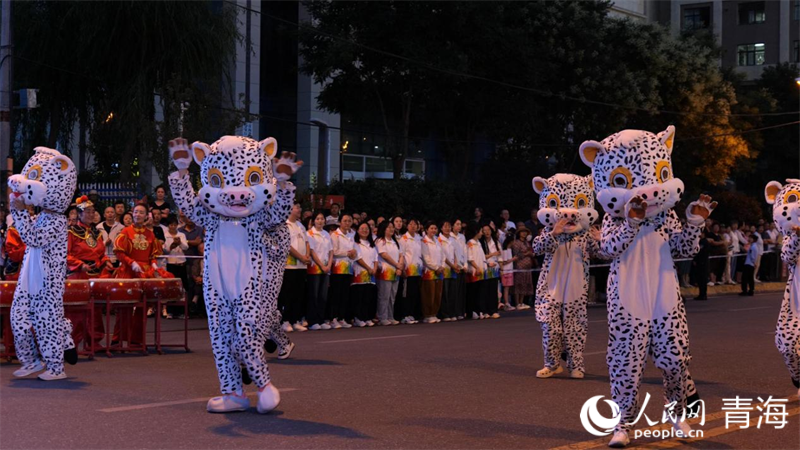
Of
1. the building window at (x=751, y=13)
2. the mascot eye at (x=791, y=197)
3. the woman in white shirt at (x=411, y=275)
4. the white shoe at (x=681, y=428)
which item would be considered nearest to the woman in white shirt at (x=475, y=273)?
the woman in white shirt at (x=411, y=275)

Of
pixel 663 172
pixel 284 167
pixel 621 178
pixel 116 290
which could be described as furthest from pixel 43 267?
Result: pixel 663 172

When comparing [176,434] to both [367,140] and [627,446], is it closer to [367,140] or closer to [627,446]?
[627,446]

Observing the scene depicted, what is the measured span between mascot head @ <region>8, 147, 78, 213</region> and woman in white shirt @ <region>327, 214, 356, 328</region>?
24.3ft

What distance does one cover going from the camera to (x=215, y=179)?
33.1 feet

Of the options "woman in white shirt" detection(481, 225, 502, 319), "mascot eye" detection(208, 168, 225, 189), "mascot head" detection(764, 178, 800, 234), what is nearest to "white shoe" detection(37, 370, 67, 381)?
"mascot eye" detection(208, 168, 225, 189)

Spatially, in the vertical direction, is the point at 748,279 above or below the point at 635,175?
below

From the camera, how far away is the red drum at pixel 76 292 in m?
13.9

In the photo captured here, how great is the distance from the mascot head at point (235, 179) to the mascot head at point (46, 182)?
276cm

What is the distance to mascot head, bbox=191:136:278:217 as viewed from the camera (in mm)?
9961

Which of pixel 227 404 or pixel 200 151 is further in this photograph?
pixel 200 151

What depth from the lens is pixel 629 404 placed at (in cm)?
879

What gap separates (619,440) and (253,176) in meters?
3.88

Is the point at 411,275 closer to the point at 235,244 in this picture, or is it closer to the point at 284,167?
the point at 284,167

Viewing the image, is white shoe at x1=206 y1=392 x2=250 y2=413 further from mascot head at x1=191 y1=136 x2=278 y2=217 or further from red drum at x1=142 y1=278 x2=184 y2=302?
red drum at x1=142 y1=278 x2=184 y2=302
